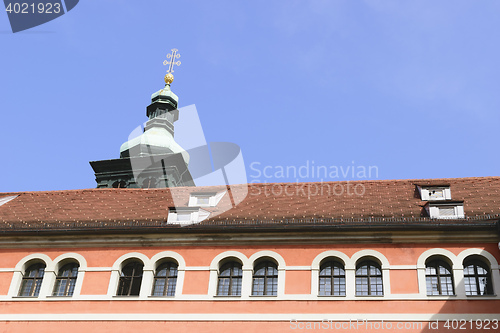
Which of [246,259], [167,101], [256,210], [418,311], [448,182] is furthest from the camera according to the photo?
[167,101]

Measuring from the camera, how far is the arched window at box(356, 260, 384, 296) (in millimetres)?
25625

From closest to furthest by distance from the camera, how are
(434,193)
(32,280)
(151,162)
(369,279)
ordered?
(369,279)
(32,280)
(434,193)
(151,162)

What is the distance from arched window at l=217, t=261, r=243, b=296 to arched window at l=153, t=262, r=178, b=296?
1582 millimetres

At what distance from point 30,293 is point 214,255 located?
21.1ft

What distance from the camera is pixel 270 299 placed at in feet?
84.1

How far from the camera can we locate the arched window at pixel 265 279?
26.1 metres

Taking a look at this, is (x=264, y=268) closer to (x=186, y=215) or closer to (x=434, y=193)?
(x=186, y=215)

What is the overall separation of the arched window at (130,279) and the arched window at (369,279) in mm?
7360

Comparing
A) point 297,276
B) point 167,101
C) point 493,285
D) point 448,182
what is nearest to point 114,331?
point 297,276

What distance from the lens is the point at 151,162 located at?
1893 inches

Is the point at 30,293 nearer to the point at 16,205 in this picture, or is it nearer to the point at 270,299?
the point at 16,205

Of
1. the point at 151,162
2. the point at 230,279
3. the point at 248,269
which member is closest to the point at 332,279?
the point at 248,269

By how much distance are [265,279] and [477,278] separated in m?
6.85

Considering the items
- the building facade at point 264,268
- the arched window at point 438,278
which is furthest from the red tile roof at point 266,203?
the arched window at point 438,278
